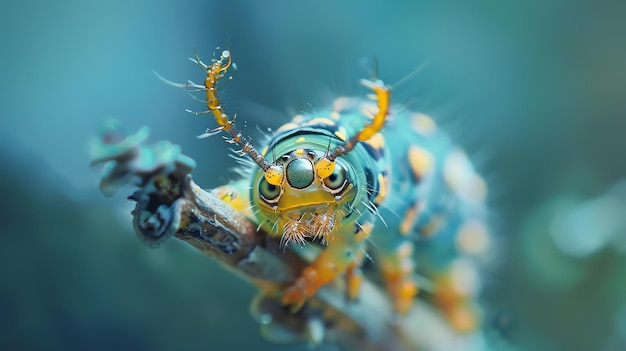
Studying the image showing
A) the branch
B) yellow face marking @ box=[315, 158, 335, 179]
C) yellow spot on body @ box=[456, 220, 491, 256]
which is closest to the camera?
the branch

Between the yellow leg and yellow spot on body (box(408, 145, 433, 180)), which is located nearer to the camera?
the yellow leg

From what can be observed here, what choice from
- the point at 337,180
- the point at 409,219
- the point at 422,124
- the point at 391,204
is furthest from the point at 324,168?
the point at 422,124

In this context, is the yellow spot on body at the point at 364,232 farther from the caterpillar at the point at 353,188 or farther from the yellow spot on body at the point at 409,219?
the yellow spot on body at the point at 409,219

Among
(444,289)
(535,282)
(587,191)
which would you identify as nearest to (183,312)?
(444,289)

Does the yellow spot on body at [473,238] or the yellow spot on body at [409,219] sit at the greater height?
the yellow spot on body at [473,238]

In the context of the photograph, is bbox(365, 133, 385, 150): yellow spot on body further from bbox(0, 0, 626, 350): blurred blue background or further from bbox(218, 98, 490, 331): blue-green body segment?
bbox(0, 0, 626, 350): blurred blue background

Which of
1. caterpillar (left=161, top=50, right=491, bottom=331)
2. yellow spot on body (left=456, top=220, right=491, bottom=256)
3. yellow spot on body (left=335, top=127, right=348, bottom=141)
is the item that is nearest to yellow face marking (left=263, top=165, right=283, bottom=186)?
caterpillar (left=161, top=50, right=491, bottom=331)

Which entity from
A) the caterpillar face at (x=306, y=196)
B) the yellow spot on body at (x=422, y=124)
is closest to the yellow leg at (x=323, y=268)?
the caterpillar face at (x=306, y=196)
